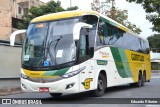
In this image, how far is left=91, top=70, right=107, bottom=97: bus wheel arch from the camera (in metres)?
14.2

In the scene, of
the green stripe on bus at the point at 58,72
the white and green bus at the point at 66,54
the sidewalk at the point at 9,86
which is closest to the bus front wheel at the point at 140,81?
the white and green bus at the point at 66,54

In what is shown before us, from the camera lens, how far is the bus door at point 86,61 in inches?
500

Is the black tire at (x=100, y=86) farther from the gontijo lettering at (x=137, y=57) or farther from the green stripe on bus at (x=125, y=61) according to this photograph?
the gontijo lettering at (x=137, y=57)

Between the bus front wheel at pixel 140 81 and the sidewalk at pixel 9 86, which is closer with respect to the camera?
the sidewalk at pixel 9 86

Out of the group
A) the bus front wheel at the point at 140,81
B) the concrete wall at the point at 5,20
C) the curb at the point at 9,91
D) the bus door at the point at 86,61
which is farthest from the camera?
the concrete wall at the point at 5,20

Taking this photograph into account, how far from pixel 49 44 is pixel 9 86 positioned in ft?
22.3

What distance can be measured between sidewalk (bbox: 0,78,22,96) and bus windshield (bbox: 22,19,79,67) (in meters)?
4.72

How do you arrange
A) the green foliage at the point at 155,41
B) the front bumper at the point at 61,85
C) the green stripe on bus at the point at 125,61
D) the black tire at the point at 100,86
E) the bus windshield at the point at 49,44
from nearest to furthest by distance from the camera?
the front bumper at the point at 61,85
the bus windshield at the point at 49,44
the black tire at the point at 100,86
the green stripe on bus at the point at 125,61
the green foliage at the point at 155,41

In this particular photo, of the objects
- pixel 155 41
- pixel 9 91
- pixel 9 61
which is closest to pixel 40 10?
pixel 9 61

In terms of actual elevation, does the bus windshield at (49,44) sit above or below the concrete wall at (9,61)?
above

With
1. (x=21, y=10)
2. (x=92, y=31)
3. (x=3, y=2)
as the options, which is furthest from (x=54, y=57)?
(x=21, y=10)

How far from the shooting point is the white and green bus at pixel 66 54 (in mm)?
12180

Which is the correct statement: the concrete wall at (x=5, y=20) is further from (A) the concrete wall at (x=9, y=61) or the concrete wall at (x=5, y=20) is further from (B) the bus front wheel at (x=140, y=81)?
(B) the bus front wheel at (x=140, y=81)

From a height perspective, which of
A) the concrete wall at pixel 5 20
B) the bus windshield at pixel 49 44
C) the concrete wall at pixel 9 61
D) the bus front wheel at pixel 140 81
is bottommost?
the bus front wheel at pixel 140 81
